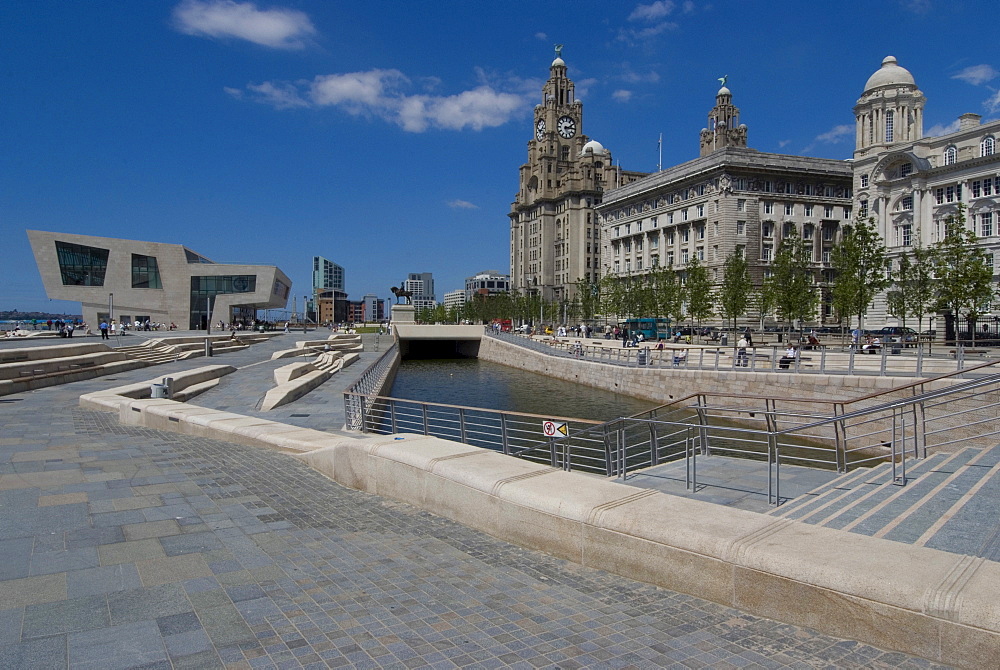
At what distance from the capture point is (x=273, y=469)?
365 inches

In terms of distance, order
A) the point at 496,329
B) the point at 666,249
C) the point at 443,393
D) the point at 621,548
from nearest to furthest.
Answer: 1. the point at 621,548
2. the point at 443,393
3. the point at 496,329
4. the point at 666,249

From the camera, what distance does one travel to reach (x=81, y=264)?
76.6 m

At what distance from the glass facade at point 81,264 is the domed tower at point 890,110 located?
9071 cm

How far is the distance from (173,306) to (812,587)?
94.3 meters

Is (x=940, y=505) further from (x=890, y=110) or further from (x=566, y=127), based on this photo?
(x=566, y=127)

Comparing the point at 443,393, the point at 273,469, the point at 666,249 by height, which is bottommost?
the point at 443,393

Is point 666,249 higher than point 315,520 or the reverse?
higher

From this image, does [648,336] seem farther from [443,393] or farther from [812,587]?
[812,587]

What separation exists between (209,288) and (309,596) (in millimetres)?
92679

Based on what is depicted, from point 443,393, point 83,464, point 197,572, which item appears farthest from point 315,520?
point 443,393

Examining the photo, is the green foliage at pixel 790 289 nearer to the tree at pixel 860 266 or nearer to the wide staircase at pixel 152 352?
the tree at pixel 860 266

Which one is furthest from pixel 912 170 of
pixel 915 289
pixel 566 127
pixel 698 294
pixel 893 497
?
pixel 566 127

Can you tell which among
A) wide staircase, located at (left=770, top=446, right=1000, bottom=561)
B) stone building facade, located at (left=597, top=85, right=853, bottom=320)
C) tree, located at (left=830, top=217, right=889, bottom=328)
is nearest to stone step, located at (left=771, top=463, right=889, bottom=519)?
wide staircase, located at (left=770, top=446, right=1000, bottom=561)

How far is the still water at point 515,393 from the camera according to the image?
106 ft
